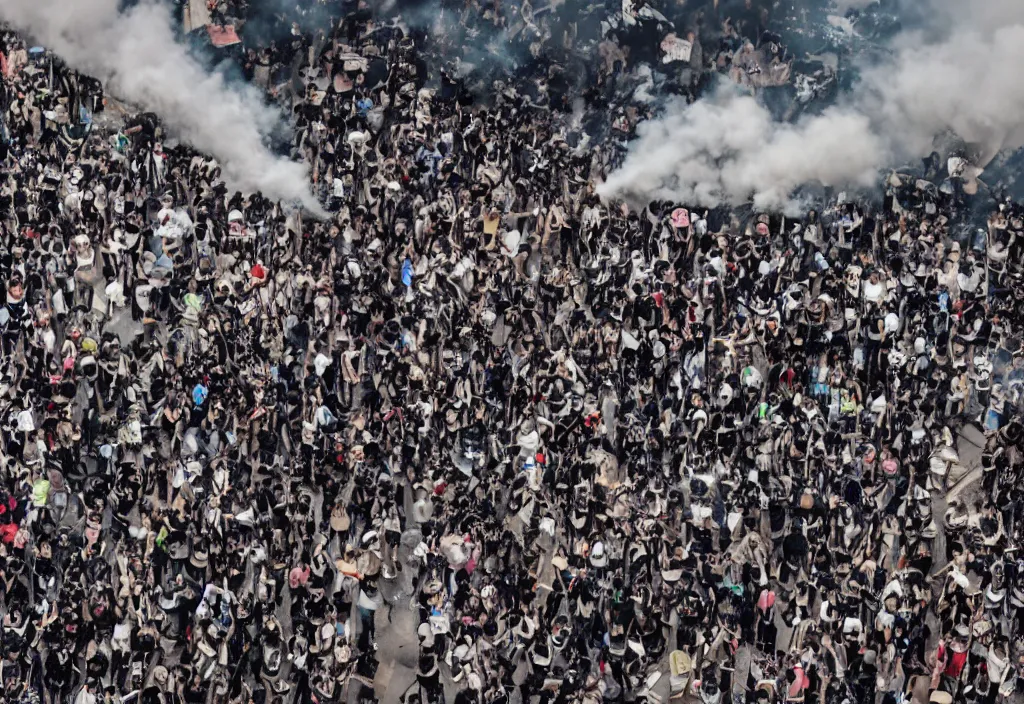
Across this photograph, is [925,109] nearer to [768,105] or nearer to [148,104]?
[768,105]

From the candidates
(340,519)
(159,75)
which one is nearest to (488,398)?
(340,519)

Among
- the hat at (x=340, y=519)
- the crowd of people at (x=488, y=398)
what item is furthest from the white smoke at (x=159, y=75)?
the hat at (x=340, y=519)

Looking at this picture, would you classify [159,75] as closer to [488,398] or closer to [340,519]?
[488,398]

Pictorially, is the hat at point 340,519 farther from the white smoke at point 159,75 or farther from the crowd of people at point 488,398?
the white smoke at point 159,75

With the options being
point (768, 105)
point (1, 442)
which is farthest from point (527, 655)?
point (768, 105)

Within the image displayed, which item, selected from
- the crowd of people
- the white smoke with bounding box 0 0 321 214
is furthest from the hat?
the white smoke with bounding box 0 0 321 214

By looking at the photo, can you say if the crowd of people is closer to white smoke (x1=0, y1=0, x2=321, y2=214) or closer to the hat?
the hat
